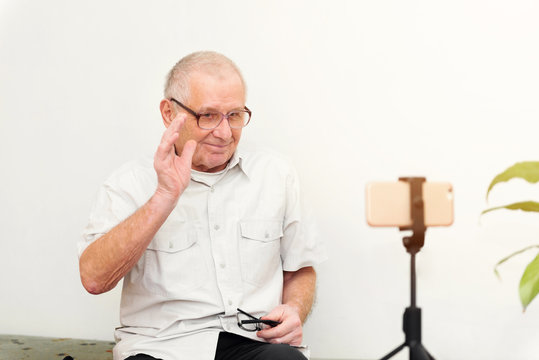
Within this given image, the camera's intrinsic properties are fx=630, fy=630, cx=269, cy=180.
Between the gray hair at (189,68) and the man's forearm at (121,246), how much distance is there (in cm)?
35

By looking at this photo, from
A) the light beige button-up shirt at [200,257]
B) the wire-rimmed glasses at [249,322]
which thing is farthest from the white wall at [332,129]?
the wire-rimmed glasses at [249,322]

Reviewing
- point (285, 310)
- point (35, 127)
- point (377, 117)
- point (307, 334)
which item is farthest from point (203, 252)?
point (35, 127)

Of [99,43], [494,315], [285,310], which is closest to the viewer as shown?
[285,310]

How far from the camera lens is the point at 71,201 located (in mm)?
2250

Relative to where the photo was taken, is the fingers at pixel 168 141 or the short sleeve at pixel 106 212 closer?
the fingers at pixel 168 141

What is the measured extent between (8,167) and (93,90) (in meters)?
0.43

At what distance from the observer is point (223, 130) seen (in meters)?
1.67

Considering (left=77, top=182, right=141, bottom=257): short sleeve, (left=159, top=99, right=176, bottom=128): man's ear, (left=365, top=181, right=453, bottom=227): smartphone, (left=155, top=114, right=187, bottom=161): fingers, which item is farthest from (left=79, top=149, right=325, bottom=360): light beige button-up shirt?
(left=365, top=181, right=453, bottom=227): smartphone

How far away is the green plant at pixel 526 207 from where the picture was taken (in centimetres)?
145

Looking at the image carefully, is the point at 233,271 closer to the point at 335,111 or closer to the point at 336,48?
the point at 335,111

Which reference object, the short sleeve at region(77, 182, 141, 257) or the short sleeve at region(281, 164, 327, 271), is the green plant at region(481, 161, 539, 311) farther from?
the short sleeve at region(77, 182, 141, 257)

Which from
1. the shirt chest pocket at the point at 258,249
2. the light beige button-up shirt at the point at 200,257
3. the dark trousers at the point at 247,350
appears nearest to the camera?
the dark trousers at the point at 247,350

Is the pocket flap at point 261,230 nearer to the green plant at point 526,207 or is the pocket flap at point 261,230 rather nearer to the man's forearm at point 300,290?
the man's forearm at point 300,290

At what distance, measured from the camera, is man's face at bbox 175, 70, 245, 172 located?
65.6 inches
